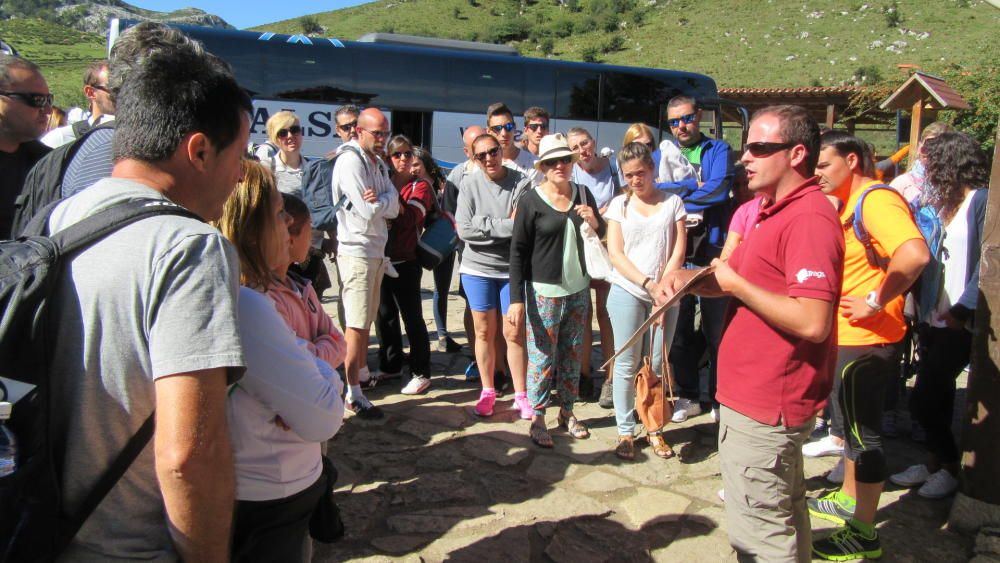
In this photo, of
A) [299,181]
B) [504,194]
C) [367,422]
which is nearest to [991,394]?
[504,194]

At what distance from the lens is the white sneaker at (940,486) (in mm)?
3732

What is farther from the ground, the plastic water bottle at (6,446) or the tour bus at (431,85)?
the tour bus at (431,85)

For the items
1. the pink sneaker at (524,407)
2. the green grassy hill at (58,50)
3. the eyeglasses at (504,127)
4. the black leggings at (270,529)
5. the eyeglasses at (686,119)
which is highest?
the green grassy hill at (58,50)

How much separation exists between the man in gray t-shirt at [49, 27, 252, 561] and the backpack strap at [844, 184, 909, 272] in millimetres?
2940

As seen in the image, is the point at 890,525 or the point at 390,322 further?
the point at 390,322

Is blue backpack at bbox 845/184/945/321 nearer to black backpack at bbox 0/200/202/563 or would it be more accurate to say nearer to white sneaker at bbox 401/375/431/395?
white sneaker at bbox 401/375/431/395

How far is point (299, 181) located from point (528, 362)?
2.23 m

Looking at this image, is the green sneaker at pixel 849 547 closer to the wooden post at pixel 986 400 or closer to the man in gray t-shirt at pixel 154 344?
the wooden post at pixel 986 400

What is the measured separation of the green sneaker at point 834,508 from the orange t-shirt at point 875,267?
860 mm

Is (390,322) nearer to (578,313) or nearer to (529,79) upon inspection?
(578,313)

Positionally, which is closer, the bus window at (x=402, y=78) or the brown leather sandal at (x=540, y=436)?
the brown leather sandal at (x=540, y=436)

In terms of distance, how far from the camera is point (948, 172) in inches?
149

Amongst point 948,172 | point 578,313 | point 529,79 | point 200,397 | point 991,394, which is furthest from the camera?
point 529,79

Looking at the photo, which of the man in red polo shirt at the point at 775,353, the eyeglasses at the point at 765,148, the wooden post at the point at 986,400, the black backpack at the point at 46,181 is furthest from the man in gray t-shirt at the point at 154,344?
the wooden post at the point at 986,400
